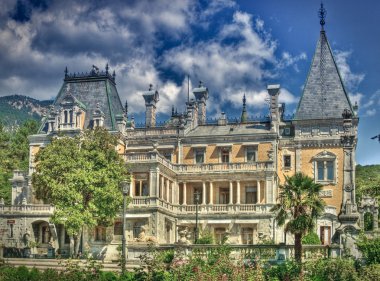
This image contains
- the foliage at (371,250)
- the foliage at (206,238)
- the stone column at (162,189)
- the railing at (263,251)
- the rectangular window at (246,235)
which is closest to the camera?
the foliage at (371,250)

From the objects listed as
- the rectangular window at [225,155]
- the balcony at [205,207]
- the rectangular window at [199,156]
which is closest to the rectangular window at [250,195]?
the balcony at [205,207]

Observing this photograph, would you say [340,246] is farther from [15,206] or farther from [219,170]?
[15,206]

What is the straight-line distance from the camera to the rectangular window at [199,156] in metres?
60.5

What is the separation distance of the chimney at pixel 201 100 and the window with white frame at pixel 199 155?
4644mm

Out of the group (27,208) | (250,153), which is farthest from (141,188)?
(250,153)

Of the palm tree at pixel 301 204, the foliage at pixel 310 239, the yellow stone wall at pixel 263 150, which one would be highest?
the yellow stone wall at pixel 263 150

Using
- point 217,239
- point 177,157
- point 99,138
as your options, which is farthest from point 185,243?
point 177,157

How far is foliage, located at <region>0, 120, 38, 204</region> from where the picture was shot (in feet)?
225

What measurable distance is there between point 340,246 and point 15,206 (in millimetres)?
33281

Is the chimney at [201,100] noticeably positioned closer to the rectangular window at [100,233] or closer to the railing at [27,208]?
the rectangular window at [100,233]

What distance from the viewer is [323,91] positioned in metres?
61.2

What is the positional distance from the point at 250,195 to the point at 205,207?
13.3 ft

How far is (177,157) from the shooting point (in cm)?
6059

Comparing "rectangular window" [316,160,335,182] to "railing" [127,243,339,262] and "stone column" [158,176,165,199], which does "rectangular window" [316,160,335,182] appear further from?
"railing" [127,243,339,262]
